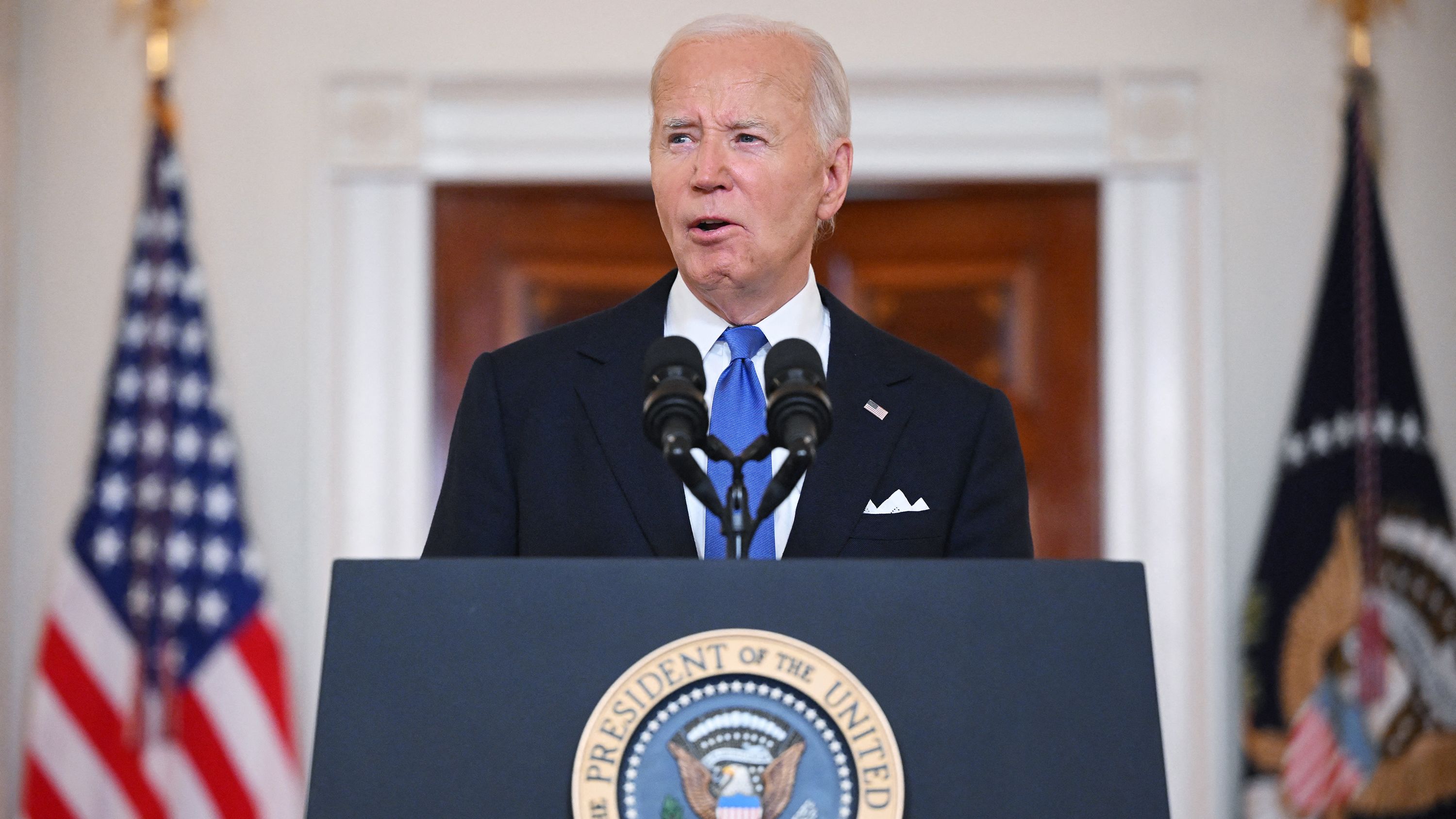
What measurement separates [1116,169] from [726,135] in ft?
8.65

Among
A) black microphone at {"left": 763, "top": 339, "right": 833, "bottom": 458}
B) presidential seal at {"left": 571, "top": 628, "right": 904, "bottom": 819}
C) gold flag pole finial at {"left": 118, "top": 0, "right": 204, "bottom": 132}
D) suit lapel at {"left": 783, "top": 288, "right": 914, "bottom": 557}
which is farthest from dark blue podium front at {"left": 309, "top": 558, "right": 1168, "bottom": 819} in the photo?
gold flag pole finial at {"left": 118, "top": 0, "right": 204, "bottom": 132}

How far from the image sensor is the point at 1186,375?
156 inches

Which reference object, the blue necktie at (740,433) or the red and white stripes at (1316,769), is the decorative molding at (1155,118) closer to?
the red and white stripes at (1316,769)

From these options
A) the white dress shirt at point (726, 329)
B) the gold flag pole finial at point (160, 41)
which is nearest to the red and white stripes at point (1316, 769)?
the white dress shirt at point (726, 329)

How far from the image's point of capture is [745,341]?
1691 millimetres

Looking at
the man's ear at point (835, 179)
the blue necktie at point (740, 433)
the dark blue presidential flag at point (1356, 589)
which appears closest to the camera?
the blue necktie at point (740, 433)

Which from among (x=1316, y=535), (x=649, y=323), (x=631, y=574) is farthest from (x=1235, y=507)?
(x=631, y=574)

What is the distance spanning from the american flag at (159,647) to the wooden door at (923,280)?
684 mm

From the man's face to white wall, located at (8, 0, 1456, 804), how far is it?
93.9 inches

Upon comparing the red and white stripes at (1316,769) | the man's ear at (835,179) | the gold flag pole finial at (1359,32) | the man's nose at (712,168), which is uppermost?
the gold flag pole finial at (1359,32)

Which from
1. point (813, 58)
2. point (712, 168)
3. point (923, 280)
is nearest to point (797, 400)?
point (712, 168)

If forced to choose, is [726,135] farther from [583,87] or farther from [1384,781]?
[1384,781]

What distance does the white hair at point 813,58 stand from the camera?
1.70m

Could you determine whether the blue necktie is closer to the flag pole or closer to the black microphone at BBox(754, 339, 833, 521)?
the black microphone at BBox(754, 339, 833, 521)
